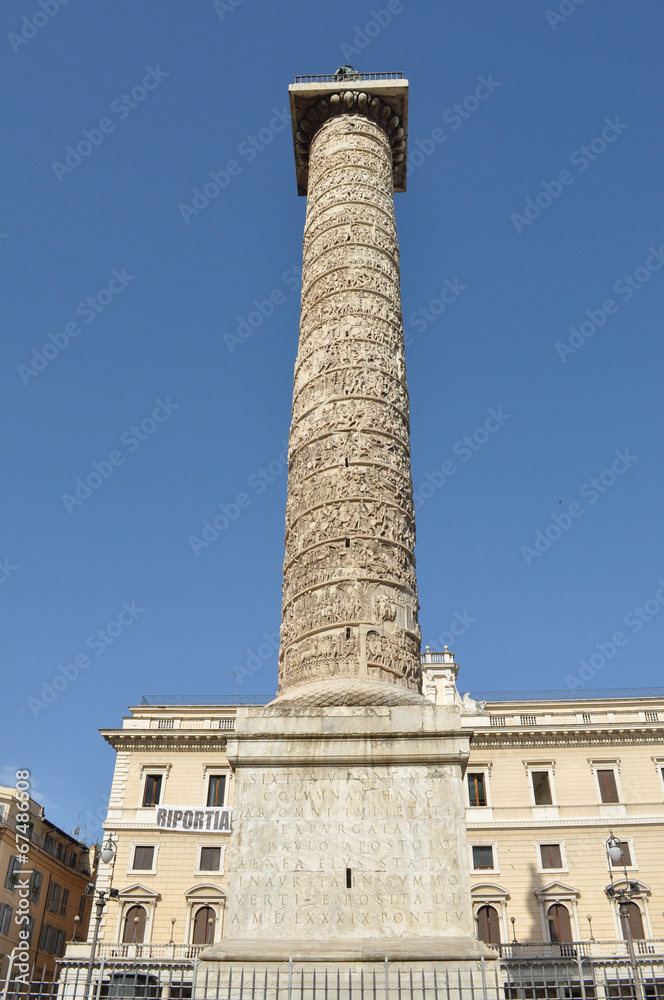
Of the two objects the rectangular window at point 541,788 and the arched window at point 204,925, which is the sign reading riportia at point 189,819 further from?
the rectangular window at point 541,788

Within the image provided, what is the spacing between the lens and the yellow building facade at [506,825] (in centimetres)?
1877

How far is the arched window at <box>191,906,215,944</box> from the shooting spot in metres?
18.9

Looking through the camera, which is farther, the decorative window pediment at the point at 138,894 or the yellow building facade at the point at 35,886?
the yellow building facade at the point at 35,886

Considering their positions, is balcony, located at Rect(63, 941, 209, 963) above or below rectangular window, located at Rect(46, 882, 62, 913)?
below

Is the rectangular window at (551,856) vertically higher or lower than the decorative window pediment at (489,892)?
higher

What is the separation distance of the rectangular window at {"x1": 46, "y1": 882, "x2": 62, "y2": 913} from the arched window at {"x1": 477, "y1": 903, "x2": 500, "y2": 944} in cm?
1208

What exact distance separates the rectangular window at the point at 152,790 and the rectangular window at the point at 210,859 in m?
1.67

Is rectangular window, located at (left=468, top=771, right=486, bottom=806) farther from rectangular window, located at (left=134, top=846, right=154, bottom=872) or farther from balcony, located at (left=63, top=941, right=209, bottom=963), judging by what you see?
rectangular window, located at (left=134, top=846, right=154, bottom=872)

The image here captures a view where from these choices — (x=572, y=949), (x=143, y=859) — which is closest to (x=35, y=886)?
(x=143, y=859)

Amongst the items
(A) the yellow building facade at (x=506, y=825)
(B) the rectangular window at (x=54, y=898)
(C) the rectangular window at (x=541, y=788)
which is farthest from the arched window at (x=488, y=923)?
(B) the rectangular window at (x=54, y=898)

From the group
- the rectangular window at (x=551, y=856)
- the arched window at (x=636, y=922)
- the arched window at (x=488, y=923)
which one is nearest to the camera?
the arched window at (x=636, y=922)

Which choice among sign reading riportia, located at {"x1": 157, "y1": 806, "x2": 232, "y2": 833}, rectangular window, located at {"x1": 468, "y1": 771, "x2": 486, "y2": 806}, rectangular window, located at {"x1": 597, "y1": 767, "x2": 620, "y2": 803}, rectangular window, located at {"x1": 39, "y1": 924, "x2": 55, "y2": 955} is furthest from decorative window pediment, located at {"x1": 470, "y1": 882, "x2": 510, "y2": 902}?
rectangular window, located at {"x1": 39, "y1": 924, "x2": 55, "y2": 955}

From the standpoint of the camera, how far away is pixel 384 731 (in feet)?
20.9

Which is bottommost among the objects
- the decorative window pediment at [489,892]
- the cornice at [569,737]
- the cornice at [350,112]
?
the decorative window pediment at [489,892]
